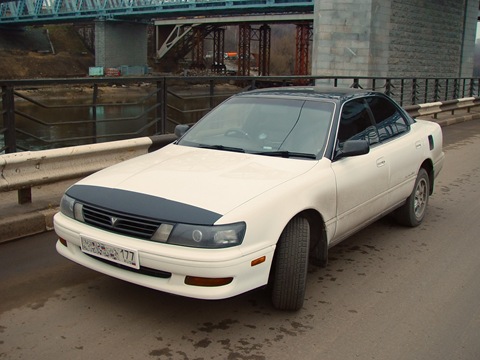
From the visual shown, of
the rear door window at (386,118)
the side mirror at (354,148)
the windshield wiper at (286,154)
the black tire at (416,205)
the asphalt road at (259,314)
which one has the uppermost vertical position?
the rear door window at (386,118)

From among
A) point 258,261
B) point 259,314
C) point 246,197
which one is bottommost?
point 259,314

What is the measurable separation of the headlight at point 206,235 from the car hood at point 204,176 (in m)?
0.12

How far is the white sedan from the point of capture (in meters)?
3.26

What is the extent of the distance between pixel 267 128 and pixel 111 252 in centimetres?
184

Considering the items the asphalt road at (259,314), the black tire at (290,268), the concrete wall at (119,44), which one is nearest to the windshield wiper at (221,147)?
the black tire at (290,268)

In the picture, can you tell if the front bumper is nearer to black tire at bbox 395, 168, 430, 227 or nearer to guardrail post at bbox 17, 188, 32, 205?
guardrail post at bbox 17, 188, 32, 205

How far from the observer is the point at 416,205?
19.4 ft

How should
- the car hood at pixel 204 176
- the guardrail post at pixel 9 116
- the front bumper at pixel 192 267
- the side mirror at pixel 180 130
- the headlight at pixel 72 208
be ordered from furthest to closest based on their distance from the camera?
the guardrail post at pixel 9 116 < the side mirror at pixel 180 130 < the headlight at pixel 72 208 < the car hood at pixel 204 176 < the front bumper at pixel 192 267

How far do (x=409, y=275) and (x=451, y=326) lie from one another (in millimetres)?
934

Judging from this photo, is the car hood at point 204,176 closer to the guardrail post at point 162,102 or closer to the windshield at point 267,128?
the windshield at point 267,128

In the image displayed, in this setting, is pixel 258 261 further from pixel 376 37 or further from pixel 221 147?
pixel 376 37

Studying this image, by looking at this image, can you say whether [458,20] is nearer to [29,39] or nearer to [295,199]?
[295,199]

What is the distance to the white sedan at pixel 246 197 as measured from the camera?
10.7ft

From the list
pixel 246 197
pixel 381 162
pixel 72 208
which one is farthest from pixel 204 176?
pixel 381 162
